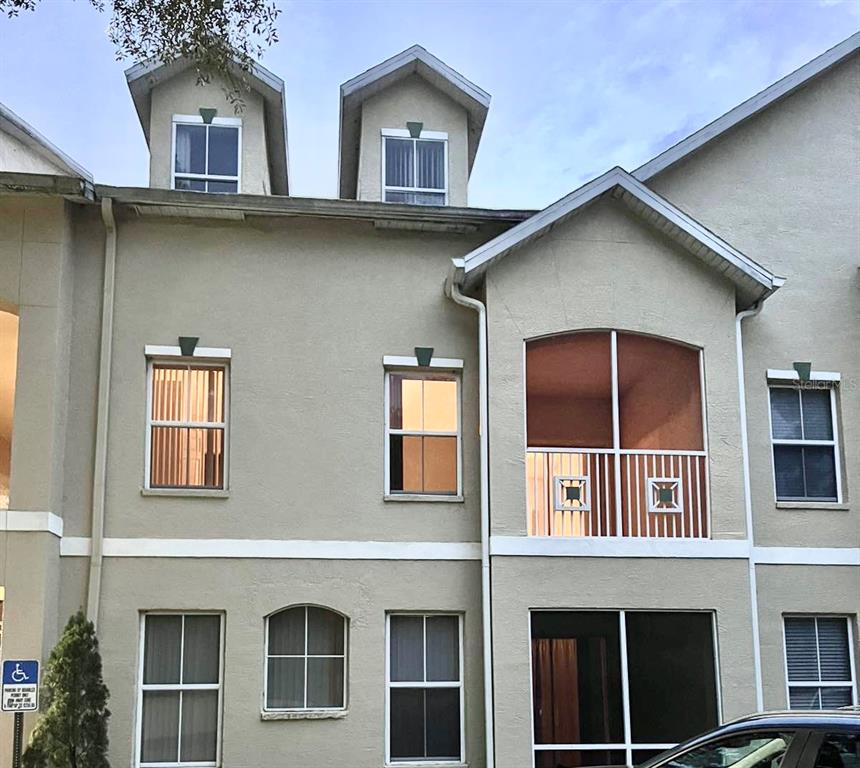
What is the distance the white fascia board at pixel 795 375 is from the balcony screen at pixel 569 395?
1997 millimetres

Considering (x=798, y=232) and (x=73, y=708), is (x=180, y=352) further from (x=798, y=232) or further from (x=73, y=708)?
(x=798, y=232)

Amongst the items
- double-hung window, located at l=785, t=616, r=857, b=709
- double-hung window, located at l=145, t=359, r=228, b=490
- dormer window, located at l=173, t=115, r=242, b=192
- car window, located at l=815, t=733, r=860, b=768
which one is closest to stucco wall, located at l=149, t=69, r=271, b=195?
dormer window, located at l=173, t=115, r=242, b=192

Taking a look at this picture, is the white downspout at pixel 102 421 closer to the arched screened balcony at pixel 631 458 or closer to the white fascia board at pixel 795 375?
the arched screened balcony at pixel 631 458

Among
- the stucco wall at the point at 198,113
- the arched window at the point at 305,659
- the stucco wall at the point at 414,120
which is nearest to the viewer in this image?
the arched window at the point at 305,659

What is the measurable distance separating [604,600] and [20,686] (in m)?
6.26

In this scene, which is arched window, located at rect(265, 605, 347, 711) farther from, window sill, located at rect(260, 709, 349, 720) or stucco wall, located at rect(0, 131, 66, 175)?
stucco wall, located at rect(0, 131, 66, 175)

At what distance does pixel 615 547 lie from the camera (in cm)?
1395

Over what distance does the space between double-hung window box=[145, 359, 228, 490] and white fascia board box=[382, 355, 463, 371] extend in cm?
192

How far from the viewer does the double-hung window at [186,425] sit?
14.1 m

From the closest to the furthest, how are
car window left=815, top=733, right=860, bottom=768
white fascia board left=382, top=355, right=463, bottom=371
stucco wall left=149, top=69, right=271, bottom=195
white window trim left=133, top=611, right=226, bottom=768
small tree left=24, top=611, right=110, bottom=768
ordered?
car window left=815, top=733, right=860, bottom=768
small tree left=24, top=611, right=110, bottom=768
white window trim left=133, top=611, right=226, bottom=768
white fascia board left=382, top=355, right=463, bottom=371
stucco wall left=149, top=69, right=271, bottom=195

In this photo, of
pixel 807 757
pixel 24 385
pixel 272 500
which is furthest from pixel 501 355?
pixel 807 757

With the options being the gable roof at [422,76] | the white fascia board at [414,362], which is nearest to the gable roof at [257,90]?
the gable roof at [422,76]

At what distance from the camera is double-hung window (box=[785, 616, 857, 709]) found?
1450 centimetres

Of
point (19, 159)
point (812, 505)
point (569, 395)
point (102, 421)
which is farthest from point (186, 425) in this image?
point (812, 505)
